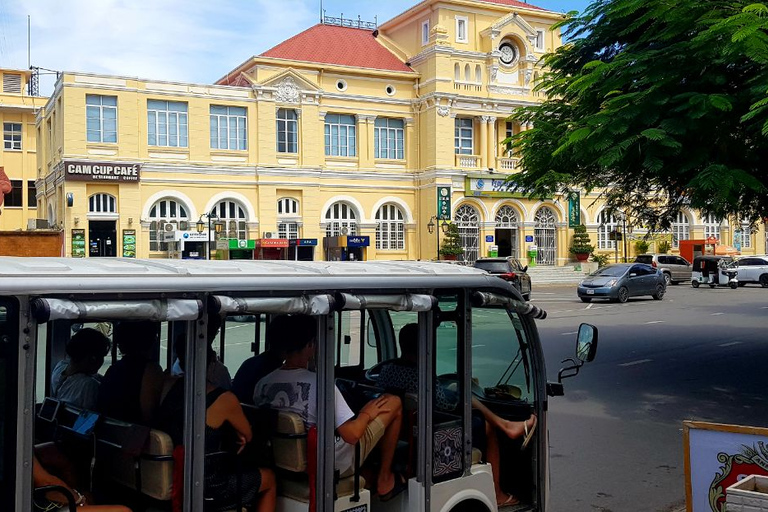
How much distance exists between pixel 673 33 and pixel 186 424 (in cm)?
817

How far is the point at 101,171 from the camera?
40.9 m

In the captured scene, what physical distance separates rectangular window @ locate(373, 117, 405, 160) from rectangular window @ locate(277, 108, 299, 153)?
529 centimetres

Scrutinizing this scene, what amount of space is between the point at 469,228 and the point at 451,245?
3.34 meters

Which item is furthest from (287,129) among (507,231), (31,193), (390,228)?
(31,193)

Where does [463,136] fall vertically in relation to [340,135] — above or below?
above

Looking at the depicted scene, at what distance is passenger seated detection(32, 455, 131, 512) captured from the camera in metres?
3.20

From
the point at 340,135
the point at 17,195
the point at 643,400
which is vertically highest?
the point at 340,135

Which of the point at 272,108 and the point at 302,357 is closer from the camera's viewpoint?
the point at 302,357

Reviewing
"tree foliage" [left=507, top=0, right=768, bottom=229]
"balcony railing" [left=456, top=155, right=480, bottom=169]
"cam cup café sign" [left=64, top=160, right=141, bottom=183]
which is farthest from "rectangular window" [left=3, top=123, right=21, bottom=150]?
"tree foliage" [left=507, top=0, right=768, bottom=229]

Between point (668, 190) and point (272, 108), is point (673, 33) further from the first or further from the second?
point (272, 108)

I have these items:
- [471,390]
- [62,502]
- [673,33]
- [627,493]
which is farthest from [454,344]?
[673,33]

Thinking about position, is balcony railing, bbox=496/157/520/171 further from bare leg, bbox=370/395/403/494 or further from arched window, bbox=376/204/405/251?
bare leg, bbox=370/395/403/494

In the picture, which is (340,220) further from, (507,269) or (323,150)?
(507,269)

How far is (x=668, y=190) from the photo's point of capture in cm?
1272
